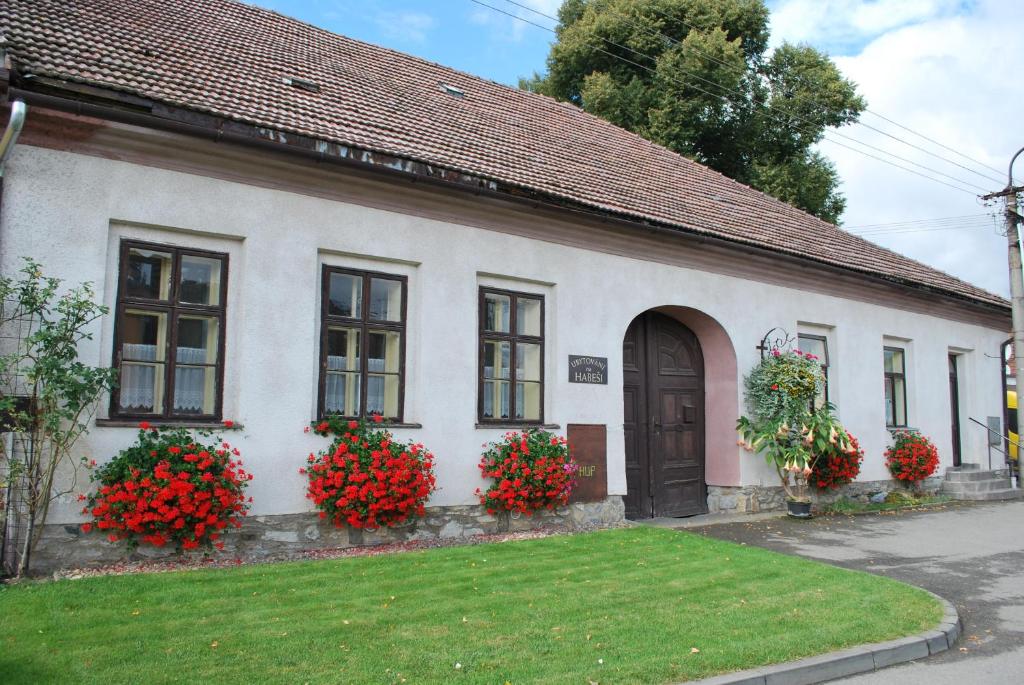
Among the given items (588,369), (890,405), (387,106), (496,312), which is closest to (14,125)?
(496,312)

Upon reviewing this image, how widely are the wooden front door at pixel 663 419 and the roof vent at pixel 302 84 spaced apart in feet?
18.9

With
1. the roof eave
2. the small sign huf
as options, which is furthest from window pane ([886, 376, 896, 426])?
the small sign huf

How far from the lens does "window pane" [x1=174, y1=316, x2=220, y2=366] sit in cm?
827

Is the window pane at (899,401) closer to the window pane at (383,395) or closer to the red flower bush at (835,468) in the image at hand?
the red flower bush at (835,468)

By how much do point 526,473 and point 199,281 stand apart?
4323 millimetres

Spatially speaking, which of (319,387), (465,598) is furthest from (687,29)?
(465,598)

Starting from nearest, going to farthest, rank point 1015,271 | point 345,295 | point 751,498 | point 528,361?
point 345,295, point 528,361, point 751,498, point 1015,271

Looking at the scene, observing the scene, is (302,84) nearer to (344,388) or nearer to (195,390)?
(344,388)

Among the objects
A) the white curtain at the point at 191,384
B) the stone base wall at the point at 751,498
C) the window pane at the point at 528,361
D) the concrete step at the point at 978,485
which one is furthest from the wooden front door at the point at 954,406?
the white curtain at the point at 191,384

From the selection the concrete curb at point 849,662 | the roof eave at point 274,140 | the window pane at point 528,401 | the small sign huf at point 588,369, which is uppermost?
the roof eave at point 274,140

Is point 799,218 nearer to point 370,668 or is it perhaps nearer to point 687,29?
point 687,29

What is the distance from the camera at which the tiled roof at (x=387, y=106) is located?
853 centimetres

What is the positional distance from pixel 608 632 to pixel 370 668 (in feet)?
5.84

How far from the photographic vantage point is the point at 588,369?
11.1m
